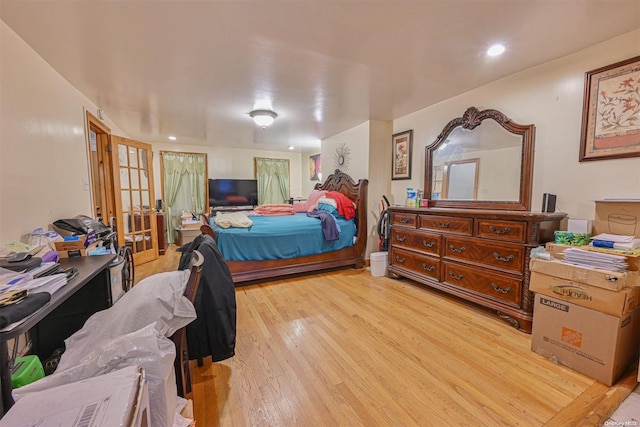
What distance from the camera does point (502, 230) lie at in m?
2.33

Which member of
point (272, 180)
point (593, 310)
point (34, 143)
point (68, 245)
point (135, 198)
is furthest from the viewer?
point (272, 180)

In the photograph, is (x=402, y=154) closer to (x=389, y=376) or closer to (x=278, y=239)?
(x=278, y=239)

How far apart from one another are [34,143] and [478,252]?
3.72 metres

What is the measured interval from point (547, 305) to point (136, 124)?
5503 millimetres

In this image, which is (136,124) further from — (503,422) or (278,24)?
(503,422)

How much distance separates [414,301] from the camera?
9.30ft

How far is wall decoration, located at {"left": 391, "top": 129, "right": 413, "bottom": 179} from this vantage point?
12.3 feet

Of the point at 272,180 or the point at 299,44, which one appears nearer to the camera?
the point at 299,44

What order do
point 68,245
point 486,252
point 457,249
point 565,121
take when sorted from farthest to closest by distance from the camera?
point 457,249 → point 486,252 → point 565,121 → point 68,245

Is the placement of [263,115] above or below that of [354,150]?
above

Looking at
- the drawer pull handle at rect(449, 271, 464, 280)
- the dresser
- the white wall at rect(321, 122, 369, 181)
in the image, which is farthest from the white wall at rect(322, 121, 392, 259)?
the drawer pull handle at rect(449, 271, 464, 280)

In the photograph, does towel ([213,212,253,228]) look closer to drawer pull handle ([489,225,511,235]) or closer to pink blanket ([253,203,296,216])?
pink blanket ([253,203,296,216])

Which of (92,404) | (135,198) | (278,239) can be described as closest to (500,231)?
(278,239)

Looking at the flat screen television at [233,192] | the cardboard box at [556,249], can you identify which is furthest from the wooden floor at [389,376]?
the flat screen television at [233,192]
